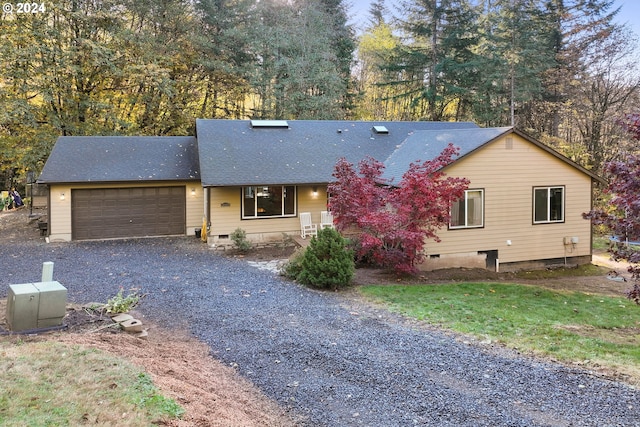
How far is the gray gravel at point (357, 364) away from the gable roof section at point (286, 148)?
17.8ft

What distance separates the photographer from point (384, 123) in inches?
778

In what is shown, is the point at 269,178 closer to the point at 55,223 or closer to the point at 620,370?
the point at 55,223

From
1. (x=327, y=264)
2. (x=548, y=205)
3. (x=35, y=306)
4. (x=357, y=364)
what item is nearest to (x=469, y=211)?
(x=548, y=205)

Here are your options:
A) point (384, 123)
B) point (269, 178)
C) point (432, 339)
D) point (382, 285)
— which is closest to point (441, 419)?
point (432, 339)

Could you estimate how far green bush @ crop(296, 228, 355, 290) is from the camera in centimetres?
984

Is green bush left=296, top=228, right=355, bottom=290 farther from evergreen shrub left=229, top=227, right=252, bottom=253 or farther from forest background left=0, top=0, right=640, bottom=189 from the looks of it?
forest background left=0, top=0, right=640, bottom=189

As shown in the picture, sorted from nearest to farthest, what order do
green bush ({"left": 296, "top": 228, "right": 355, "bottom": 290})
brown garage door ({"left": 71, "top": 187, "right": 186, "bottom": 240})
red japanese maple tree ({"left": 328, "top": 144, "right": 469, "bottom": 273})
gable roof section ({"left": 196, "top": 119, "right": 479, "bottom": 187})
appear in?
green bush ({"left": 296, "top": 228, "right": 355, "bottom": 290}) → red japanese maple tree ({"left": 328, "top": 144, "right": 469, "bottom": 273}) → gable roof section ({"left": 196, "top": 119, "right": 479, "bottom": 187}) → brown garage door ({"left": 71, "top": 187, "right": 186, "bottom": 240})

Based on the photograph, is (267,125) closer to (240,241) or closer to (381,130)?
(381,130)

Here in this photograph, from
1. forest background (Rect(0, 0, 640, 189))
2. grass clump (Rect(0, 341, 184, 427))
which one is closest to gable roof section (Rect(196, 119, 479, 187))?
forest background (Rect(0, 0, 640, 189))

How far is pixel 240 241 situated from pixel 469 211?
7.04 metres

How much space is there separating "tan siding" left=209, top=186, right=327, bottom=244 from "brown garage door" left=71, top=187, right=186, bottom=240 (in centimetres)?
238

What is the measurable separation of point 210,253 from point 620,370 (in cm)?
1096

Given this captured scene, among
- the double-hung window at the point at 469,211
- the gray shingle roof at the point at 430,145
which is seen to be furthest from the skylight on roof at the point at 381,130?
the double-hung window at the point at 469,211

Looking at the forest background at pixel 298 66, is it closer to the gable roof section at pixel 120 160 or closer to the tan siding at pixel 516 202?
the gable roof section at pixel 120 160
